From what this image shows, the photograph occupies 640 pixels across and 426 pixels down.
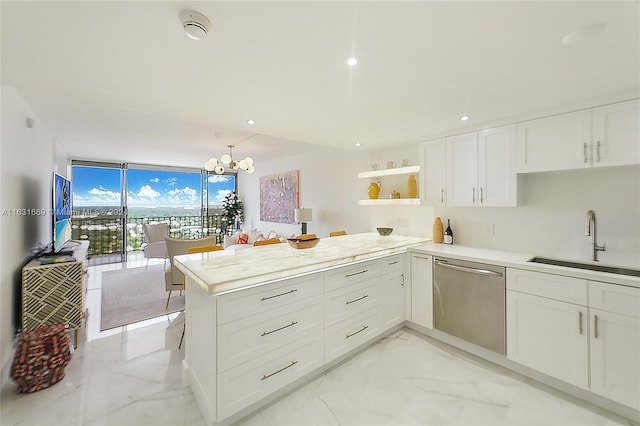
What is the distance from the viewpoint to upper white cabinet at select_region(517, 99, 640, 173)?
1964mm

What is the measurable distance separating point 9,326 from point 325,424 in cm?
290

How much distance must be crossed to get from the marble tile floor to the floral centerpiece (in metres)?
5.64

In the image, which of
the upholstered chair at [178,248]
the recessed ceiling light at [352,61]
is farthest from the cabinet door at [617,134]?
the upholstered chair at [178,248]

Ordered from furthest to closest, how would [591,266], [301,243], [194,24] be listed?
[301,243], [591,266], [194,24]

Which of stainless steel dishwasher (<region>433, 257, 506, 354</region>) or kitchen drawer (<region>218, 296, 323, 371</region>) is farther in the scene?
stainless steel dishwasher (<region>433, 257, 506, 354</region>)

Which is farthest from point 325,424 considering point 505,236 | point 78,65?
point 78,65

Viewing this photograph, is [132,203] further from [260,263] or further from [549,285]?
[549,285]

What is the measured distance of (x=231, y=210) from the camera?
26.4 feet

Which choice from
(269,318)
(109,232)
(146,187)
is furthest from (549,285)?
(109,232)

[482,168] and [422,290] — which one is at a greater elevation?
[482,168]

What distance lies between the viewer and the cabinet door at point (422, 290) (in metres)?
2.87

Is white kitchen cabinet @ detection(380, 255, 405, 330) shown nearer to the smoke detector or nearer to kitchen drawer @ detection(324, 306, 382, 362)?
kitchen drawer @ detection(324, 306, 382, 362)

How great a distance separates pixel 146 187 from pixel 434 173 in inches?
287

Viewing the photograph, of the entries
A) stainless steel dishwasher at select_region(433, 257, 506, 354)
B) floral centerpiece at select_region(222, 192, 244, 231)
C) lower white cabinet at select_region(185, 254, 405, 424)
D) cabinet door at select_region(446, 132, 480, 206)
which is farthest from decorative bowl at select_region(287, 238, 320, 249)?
floral centerpiece at select_region(222, 192, 244, 231)
